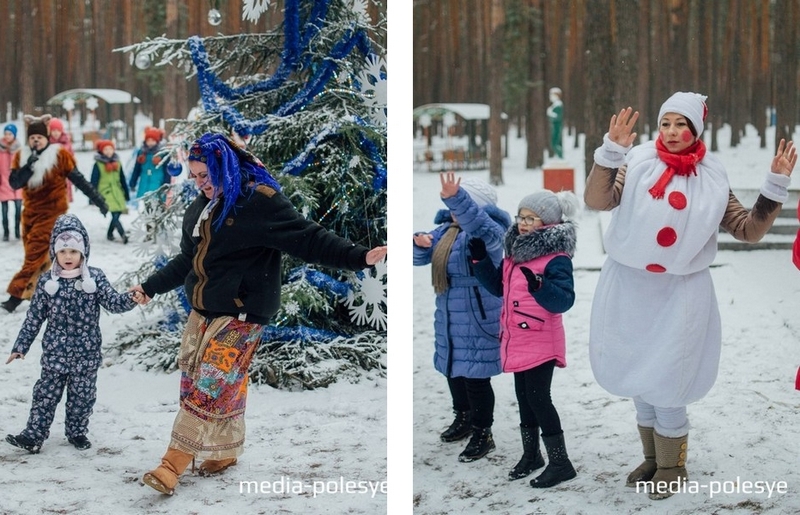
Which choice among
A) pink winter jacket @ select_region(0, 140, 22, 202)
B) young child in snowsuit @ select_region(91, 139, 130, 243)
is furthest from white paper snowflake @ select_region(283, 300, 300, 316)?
pink winter jacket @ select_region(0, 140, 22, 202)

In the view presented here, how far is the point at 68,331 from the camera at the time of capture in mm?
4109

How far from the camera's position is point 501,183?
4676 mm

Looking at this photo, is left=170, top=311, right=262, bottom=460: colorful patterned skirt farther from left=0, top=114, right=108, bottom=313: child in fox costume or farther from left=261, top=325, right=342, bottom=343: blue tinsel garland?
left=0, top=114, right=108, bottom=313: child in fox costume

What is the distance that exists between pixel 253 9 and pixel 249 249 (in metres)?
1.36

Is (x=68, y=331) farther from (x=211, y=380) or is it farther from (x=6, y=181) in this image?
(x=6, y=181)

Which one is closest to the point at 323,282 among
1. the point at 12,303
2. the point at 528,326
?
the point at 528,326

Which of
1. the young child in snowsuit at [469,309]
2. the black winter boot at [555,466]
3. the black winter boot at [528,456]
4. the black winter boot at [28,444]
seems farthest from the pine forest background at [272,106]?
the black winter boot at [555,466]

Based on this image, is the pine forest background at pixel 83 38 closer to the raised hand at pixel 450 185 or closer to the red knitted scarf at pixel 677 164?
the raised hand at pixel 450 185

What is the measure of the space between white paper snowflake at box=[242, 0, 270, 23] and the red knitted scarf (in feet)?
6.59

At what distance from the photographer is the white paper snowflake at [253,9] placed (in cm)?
457

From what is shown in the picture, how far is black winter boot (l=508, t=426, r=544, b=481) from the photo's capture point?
4.10 m

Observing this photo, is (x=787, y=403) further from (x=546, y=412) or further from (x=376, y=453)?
(x=376, y=453)

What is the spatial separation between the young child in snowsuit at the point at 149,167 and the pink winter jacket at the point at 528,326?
185 centimetres

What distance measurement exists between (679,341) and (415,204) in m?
1.53
